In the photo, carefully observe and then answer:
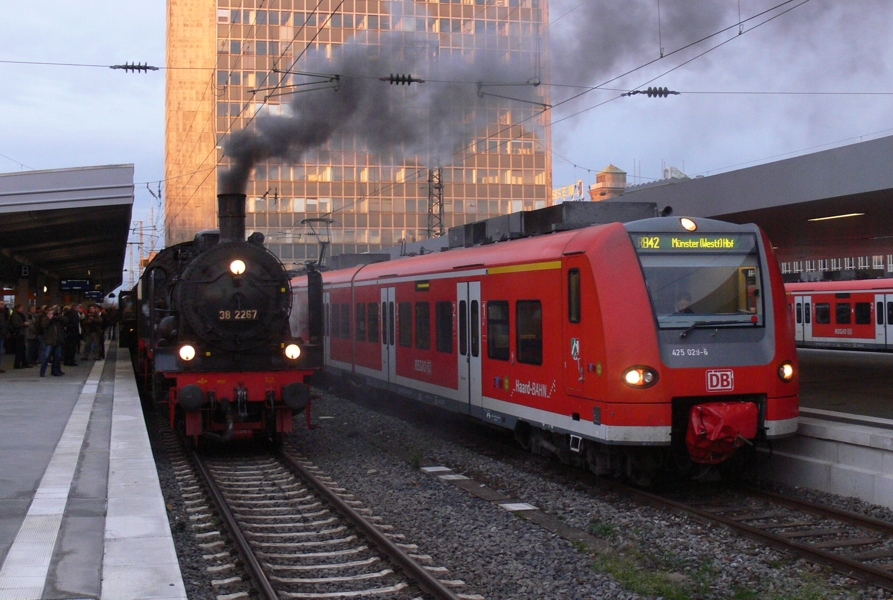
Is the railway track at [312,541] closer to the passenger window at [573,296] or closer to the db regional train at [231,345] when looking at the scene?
the db regional train at [231,345]

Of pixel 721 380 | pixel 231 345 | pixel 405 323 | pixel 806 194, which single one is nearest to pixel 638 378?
pixel 721 380

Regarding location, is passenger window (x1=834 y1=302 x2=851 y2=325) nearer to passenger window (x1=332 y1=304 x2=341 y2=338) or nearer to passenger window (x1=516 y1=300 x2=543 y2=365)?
passenger window (x1=332 y1=304 x2=341 y2=338)

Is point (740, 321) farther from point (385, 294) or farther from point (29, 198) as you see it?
point (29, 198)

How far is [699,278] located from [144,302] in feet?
29.0

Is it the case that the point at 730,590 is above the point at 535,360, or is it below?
below

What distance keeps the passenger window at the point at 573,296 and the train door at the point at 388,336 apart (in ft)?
22.2

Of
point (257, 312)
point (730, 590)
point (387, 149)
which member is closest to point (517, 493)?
point (730, 590)

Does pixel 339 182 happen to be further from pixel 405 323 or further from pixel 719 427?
pixel 719 427

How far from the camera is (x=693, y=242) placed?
9.12 m

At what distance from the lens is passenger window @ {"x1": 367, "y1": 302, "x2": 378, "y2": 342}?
16922 mm

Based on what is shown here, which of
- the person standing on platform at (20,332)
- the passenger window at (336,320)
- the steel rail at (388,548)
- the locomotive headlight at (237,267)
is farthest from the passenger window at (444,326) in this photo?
the person standing on platform at (20,332)

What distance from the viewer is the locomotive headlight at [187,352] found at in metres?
11.2

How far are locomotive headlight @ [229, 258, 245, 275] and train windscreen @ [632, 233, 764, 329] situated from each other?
17.4ft

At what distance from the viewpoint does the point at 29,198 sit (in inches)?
656
